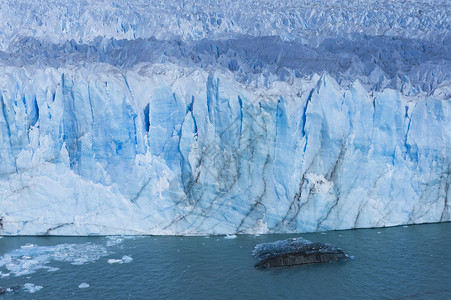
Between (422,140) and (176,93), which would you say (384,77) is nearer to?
(422,140)

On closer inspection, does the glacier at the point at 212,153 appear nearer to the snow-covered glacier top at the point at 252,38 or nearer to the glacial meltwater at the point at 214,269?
the glacial meltwater at the point at 214,269

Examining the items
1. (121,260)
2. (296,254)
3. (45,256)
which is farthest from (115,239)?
(296,254)

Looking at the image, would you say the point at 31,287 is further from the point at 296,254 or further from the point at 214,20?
the point at 214,20

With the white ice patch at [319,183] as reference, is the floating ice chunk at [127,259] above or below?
below

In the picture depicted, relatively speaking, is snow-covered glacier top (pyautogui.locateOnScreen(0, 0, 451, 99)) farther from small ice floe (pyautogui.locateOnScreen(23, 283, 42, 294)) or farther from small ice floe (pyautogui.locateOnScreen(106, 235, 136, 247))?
small ice floe (pyautogui.locateOnScreen(23, 283, 42, 294))

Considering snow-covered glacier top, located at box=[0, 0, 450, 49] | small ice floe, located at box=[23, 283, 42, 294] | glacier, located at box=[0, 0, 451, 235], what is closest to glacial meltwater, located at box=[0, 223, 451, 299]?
small ice floe, located at box=[23, 283, 42, 294]

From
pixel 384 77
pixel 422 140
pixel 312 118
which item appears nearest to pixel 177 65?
pixel 312 118

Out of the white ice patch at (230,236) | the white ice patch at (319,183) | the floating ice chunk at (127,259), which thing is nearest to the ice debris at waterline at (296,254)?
the white ice patch at (230,236)
